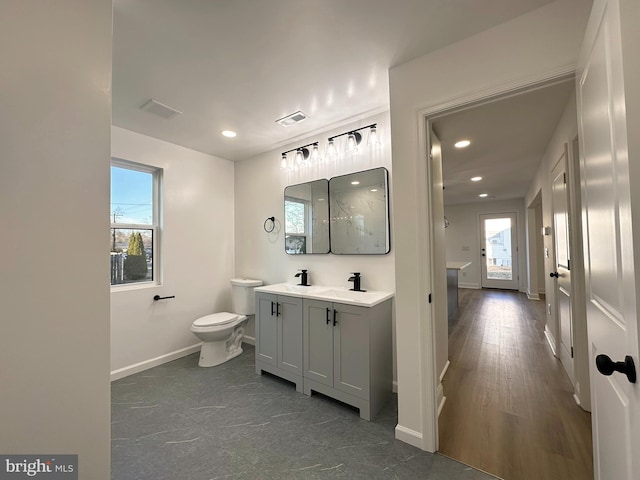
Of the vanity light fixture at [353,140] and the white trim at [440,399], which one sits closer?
the white trim at [440,399]

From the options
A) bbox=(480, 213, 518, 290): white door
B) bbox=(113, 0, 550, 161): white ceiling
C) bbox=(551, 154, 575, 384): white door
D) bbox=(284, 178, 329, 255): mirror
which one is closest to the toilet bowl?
bbox=(284, 178, 329, 255): mirror

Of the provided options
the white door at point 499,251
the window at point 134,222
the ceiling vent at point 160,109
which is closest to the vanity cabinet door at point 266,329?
the window at point 134,222

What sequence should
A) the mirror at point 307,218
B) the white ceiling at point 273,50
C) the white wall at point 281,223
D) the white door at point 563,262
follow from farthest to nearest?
the mirror at point 307,218 → the white wall at point 281,223 → the white door at point 563,262 → the white ceiling at point 273,50

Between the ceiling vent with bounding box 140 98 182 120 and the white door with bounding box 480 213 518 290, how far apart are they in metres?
7.59

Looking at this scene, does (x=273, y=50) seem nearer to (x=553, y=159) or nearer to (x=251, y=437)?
(x=251, y=437)

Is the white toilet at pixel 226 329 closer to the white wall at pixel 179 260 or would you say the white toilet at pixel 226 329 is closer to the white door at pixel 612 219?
the white wall at pixel 179 260

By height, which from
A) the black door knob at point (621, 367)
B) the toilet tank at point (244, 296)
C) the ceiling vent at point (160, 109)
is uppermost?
the ceiling vent at point (160, 109)

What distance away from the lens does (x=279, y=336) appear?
2461 mm

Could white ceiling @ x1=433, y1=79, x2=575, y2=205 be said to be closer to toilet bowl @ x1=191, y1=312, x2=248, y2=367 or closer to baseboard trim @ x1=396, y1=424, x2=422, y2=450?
baseboard trim @ x1=396, y1=424, x2=422, y2=450

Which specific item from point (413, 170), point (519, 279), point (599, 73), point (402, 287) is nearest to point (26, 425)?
point (402, 287)

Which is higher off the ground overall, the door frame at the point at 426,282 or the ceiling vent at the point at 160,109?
the ceiling vent at the point at 160,109

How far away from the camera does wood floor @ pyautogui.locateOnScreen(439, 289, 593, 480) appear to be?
5.05 feet

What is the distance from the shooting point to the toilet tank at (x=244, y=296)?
3.22 m

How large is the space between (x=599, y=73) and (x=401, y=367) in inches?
66.5
